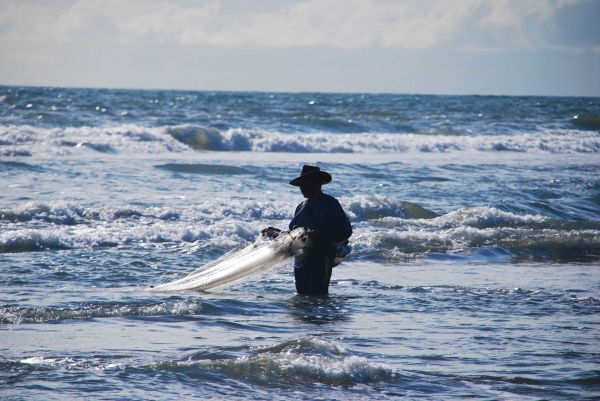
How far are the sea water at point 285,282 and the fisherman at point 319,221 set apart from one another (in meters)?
0.47

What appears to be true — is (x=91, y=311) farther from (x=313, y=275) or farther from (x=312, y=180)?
(x=312, y=180)

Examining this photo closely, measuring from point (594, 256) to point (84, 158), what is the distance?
532 inches

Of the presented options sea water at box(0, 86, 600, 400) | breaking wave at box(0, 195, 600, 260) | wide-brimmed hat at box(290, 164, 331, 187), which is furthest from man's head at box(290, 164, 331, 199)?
breaking wave at box(0, 195, 600, 260)

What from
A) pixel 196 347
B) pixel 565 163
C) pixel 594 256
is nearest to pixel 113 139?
pixel 565 163

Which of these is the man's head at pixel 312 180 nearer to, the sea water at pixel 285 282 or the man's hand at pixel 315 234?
the man's hand at pixel 315 234

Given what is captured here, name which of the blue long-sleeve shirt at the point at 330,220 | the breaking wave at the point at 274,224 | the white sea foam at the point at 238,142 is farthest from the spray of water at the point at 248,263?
the white sea foam at the point at 238,142

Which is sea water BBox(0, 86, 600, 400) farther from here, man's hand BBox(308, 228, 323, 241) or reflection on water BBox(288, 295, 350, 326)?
man's hand BBox(308, 228, 323, 241)

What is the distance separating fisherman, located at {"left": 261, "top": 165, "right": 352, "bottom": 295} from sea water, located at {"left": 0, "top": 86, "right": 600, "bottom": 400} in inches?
18.4

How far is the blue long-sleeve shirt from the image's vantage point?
6145 mm

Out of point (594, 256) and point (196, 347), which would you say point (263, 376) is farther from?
point (594, 256)

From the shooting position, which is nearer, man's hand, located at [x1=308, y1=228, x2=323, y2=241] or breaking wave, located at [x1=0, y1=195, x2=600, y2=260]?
man's hand, located at [x1=308, y1=228, x2=323, y2=241]

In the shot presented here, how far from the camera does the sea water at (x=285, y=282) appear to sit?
444 cm

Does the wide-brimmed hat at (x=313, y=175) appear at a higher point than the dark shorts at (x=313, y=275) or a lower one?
higher

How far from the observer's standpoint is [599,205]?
1452cm
